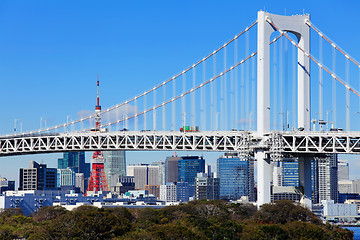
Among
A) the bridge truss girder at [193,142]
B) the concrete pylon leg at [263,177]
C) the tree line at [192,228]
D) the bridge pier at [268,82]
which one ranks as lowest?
the tree line at [192,228]

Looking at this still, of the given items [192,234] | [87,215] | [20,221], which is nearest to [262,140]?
[192,234]

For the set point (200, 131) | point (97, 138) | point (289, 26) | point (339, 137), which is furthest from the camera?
point (97, 138)

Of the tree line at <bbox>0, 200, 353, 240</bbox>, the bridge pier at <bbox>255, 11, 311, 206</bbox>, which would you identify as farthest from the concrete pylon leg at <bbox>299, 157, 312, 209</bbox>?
the tree line at <bbox>0, 200, 353, 240</bbox>

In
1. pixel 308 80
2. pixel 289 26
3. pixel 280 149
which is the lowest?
pixel 280 149

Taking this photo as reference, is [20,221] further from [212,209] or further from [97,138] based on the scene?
[212,209]

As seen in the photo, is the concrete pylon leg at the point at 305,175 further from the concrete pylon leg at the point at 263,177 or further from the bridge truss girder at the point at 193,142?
the concrete pylon leg at the point at 263,177

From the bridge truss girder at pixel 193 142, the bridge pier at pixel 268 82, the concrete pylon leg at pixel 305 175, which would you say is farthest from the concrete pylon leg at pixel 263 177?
the concrete pylon leg at pixel 305 175

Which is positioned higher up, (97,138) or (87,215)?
(97,138)

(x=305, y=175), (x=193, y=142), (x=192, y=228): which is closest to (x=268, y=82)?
(x=305, y=175)

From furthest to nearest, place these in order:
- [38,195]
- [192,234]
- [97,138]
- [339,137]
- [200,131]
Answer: [38,195], [97,138], [200,131], [339,137], [192,234]
